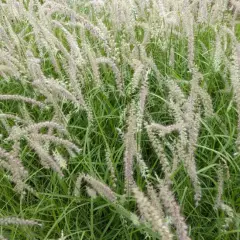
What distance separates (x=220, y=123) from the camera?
91.4 inches

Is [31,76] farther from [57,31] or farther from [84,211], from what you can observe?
[57,31]

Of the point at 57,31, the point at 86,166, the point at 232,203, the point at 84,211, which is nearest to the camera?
the point at 232,203

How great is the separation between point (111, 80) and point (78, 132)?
541 mm

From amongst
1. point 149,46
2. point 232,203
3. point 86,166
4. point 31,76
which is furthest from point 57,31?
point 232,203

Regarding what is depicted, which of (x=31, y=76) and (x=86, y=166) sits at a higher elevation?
(x=31, y=76)

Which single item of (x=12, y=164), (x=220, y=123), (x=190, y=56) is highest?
(x=12, y=164)

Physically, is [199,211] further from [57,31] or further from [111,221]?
[57,31]

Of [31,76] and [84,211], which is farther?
[31,76]

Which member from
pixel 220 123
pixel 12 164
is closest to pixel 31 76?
pixel 12 164

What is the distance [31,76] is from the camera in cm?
263

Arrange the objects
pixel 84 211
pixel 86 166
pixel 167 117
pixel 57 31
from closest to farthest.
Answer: pixel 84 211
pixel 86 166
pixel 167 117
pixel 57 31

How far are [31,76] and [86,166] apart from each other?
29.9 inches

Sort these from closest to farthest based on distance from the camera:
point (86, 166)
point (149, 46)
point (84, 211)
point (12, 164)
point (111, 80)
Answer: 1. point (12, 164)
2. point (84, 211)
3. point (86, 166)
4. point (111, 80)
5. point (149, 46)

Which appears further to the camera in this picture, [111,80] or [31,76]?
[111,80]
